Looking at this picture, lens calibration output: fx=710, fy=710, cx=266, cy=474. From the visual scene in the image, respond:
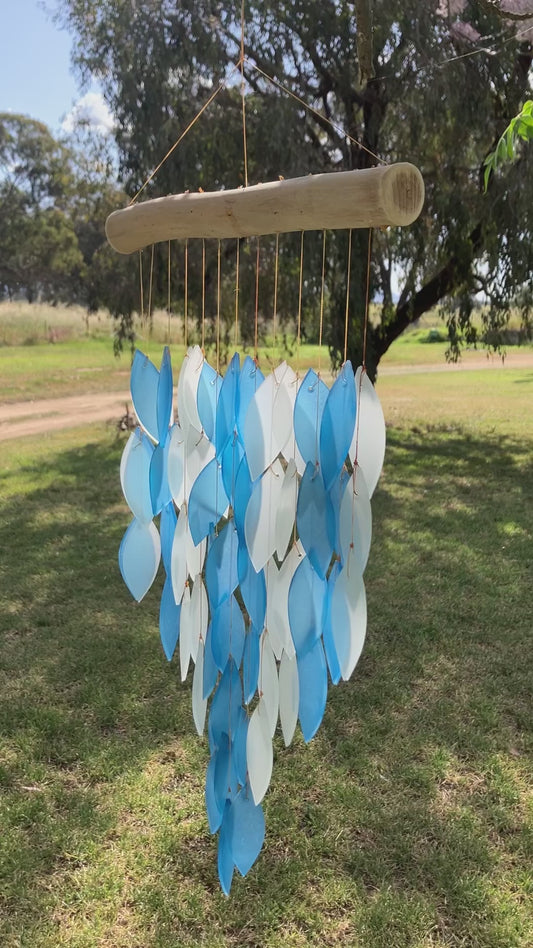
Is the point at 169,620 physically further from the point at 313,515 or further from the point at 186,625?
the point at 313,515

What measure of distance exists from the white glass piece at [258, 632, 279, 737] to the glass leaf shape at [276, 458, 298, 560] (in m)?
0.21

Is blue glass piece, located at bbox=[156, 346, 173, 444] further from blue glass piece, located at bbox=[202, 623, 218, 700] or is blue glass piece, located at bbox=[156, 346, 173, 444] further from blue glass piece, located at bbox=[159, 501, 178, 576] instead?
blue glass piece, located at bbox=[202, 623, 218, 700]

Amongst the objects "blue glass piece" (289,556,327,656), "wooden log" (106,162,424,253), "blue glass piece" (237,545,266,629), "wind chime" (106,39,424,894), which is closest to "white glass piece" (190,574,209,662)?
"wind chime" (106,39,424,894)

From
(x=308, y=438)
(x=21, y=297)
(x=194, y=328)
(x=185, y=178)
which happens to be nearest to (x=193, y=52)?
(x=185, y=178)

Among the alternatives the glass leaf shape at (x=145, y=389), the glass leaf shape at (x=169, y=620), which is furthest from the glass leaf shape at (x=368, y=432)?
the glass leaf shape at (x=169, y=620)

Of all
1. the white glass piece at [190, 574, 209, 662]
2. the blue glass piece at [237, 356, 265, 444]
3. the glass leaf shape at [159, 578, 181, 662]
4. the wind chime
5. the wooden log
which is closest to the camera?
the wooden log

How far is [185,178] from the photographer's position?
5.61 m

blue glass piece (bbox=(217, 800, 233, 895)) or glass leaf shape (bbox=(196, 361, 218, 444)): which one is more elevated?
glass leaf shape (bbox=(196, 361, 218, 444))

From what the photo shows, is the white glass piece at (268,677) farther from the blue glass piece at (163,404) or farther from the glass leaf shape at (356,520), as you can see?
the blue glass piece at (163,404)

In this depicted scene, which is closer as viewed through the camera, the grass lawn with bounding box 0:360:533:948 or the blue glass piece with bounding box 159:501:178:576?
the blue glass piece with bounding box 159:501:178:576

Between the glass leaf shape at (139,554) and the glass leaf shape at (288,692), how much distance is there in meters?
0.35

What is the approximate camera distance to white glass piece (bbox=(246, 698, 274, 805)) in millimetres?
1436

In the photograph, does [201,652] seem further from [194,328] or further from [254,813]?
[194,328]

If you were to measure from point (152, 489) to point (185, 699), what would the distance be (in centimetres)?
145
